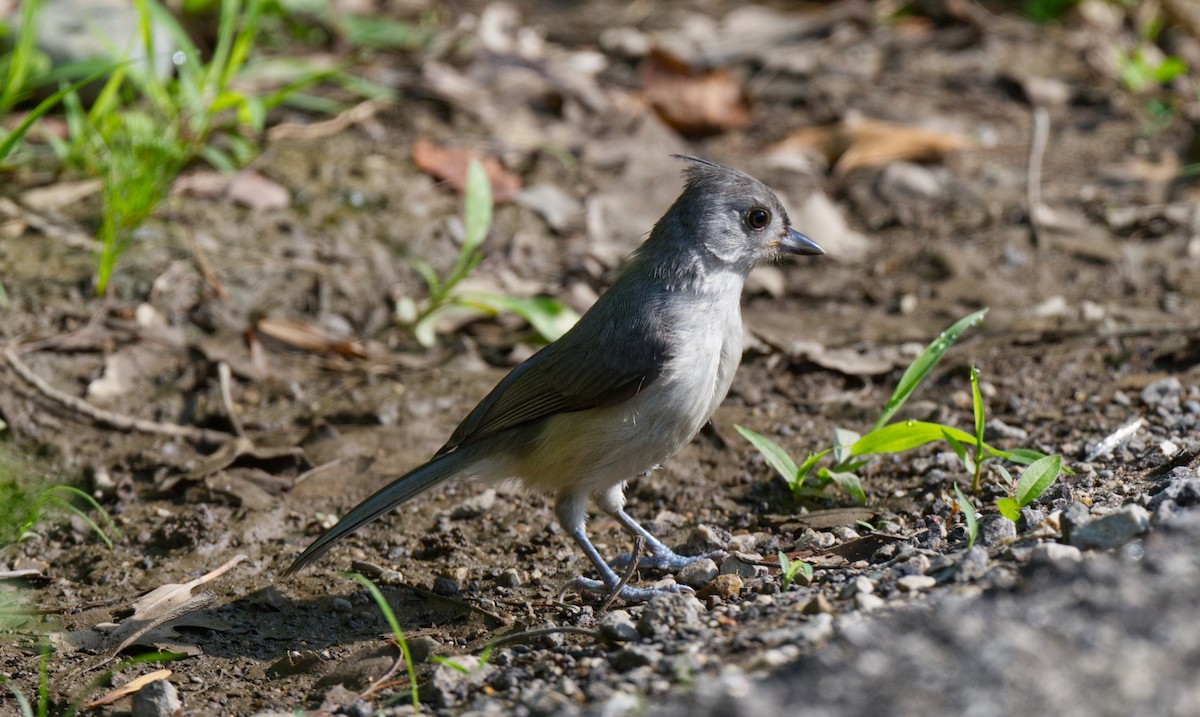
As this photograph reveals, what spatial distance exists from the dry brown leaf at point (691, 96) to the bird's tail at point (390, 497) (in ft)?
13.2

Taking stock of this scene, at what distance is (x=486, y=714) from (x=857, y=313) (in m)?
3.70

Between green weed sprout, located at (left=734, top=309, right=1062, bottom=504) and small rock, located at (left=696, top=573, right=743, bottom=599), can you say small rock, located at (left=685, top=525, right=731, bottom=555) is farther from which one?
small rock, located at (left=696, top=573, right=743, bottom=599)

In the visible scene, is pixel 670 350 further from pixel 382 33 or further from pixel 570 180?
pixel 382 33

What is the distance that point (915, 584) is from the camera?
3264mm

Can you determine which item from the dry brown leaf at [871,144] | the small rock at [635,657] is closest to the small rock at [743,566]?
the small rock at [635,657]

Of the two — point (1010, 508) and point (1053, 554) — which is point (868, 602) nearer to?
point (1053, 554)

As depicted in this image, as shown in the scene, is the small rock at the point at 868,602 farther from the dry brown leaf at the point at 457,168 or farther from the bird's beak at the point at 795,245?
the dry brown leaf at the point at 457,168

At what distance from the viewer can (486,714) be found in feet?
9.83

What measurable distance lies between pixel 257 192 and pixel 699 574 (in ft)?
12.1

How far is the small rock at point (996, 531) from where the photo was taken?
3594mm

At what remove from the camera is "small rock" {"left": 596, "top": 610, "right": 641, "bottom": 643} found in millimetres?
3396

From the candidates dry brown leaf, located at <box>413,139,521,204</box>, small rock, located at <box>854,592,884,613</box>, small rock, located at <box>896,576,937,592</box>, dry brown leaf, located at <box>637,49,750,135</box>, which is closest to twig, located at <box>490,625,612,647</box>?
small rock, located at <box>854,592,884,613</box>

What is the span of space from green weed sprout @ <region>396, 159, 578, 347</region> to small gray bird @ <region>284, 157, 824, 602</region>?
3.46ft

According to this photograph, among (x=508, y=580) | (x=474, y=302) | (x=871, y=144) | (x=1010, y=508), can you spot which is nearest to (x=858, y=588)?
(x=1010, y=508)
